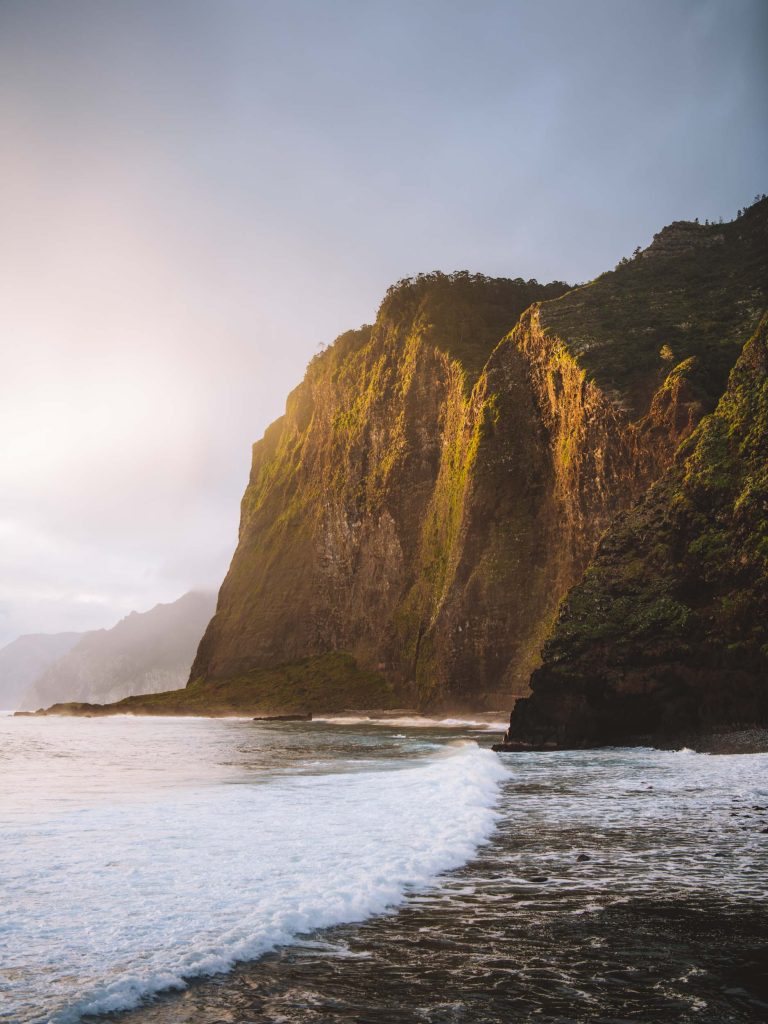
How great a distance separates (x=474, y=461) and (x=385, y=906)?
50.8 m

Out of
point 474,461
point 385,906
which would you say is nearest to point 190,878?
point 385,906

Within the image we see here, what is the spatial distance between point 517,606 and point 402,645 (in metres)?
17.7

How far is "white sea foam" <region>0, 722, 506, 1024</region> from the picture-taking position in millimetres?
4767

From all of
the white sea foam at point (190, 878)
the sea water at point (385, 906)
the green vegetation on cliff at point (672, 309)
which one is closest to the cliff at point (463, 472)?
the green vegetation on cliff at point (672, 309)

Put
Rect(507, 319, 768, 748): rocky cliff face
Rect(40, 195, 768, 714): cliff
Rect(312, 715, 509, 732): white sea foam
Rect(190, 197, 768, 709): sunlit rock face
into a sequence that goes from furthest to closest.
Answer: Rect(40, 195, 768, 714): cliff < Rect(190, 197, 768, 709): sunlit rock face < Rect(312, 715, 509, 732): white sea foam < Rect(507, 319, 768, 748): rocky cliff face

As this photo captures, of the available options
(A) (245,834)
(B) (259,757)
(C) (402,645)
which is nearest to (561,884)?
(A) (245,834)

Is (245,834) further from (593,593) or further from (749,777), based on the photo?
(593,593)

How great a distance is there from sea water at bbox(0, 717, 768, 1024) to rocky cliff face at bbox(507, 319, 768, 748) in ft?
38.8

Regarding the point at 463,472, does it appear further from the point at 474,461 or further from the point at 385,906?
the point at 385,906

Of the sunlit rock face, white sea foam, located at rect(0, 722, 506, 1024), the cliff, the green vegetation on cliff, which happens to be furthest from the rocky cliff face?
white sea foam, located at rect(0, 722, 506, 1024)

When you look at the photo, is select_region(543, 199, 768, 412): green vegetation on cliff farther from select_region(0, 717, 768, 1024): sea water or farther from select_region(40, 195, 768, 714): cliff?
select_region(0, 717, 768, 1024): sea water

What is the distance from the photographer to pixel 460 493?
60.3 meters

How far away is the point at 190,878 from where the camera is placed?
7105mm

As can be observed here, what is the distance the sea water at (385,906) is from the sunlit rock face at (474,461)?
31132mm
